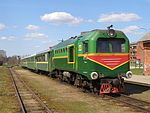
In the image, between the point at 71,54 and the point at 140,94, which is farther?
the point at 71,54

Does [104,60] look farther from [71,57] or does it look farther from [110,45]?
[71,57]

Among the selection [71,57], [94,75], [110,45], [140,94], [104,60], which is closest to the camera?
[94,75]

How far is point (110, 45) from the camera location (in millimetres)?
12102

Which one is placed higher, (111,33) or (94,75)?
(111,33)

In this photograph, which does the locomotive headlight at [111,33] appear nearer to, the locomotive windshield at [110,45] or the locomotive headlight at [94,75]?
the locomotive windshield at [110,45]

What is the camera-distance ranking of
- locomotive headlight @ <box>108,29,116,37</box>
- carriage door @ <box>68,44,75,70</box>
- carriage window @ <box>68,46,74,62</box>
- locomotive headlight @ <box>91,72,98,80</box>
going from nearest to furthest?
locomotive headlight @ <box>91,72,98,80</box> < locomotive headlight @ <box>108,29,116,37</box> < carriage door @ <box>68,44,75,70</box> < carriage window @ <box>68,46,74,62</box>

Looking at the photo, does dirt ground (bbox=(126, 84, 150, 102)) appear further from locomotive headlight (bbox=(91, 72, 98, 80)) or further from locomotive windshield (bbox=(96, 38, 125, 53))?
locomotive windshield (bbox=(96, 38, 125, 53))

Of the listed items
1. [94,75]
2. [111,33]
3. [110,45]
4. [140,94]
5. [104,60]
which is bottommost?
[140,94]

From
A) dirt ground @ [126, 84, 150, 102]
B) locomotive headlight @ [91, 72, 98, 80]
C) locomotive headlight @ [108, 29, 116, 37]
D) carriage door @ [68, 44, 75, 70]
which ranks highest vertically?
locomotive headlight @ [108, 29, 116, 37]

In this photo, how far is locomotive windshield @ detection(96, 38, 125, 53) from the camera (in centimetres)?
1186

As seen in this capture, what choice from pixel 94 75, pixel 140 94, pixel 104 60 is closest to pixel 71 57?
pixel 104 60

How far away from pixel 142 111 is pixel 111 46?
4459 millimetres

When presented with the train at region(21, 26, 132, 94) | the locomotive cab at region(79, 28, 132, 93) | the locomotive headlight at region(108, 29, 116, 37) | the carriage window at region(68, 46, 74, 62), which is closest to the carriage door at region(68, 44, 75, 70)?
the carriage window at region(68, 46, 74, 62)

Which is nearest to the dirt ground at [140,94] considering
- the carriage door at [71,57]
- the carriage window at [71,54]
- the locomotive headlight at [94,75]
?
the locomotive headlight at [94,75]
